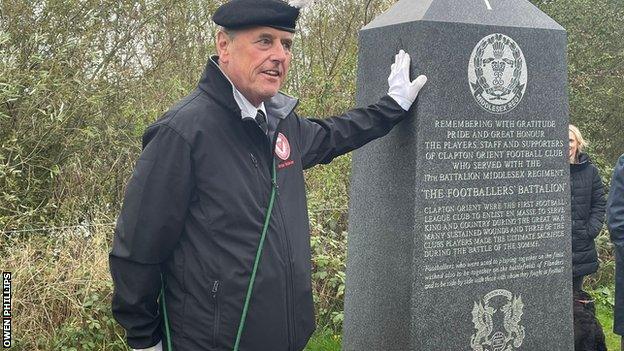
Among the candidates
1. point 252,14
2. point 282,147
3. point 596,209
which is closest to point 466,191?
point 282,147

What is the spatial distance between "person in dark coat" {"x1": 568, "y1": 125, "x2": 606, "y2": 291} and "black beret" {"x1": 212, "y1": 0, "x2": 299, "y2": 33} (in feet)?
10.0

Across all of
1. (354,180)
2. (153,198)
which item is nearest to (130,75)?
(354,180)

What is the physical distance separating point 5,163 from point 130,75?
1.77 meters

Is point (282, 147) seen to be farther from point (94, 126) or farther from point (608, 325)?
point (608, 325)

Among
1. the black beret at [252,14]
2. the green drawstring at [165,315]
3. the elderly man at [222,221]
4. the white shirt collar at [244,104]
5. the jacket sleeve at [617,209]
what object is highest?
the black beret at [252,14]

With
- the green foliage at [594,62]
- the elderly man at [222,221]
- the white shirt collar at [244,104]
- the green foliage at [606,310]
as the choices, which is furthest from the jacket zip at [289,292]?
the green foliage at [594,62]

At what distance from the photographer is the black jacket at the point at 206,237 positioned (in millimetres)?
2793

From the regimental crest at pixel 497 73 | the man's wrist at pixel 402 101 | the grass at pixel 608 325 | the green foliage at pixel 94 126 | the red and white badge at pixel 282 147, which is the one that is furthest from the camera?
the grass at pixel 608 325

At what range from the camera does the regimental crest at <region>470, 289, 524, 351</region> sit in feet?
13.1

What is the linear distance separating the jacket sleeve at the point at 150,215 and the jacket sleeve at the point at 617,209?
284 centimetres

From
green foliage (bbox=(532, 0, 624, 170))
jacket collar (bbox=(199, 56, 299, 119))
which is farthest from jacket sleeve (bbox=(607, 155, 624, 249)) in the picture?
green foliage (bbox=(532, 0, 624, 170))

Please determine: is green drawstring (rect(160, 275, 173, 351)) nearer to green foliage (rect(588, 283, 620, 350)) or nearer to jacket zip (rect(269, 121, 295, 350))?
jacket zip (rect(269, 121, 295, 350))

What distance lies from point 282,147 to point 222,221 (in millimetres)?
517

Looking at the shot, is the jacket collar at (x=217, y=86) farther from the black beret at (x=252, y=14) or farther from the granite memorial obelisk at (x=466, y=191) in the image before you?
the granite memorial obelisk at (x=466, y=191)
